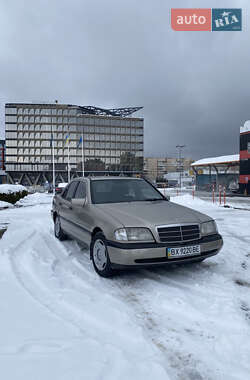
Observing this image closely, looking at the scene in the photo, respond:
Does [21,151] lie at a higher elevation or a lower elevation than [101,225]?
higher

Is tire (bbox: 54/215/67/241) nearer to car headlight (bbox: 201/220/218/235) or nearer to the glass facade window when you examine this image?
car headlight (bbox: 201/220/218/235)

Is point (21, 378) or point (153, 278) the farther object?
point (153, 278)

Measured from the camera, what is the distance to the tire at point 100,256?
147 inches

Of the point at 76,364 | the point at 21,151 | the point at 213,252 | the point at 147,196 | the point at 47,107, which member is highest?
the point at 47,107

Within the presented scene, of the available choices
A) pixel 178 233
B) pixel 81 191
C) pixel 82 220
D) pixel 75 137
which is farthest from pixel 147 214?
pixel 75 137

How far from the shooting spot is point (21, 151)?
81.1 m

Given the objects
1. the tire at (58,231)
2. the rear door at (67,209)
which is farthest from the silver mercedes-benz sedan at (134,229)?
the tire at (58,231)

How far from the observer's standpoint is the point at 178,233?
3.58m

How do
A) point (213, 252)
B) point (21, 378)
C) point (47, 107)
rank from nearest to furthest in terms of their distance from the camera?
point (21, 378) → point (213, 252) → point (47, 107)

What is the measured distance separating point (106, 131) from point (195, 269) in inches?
3360

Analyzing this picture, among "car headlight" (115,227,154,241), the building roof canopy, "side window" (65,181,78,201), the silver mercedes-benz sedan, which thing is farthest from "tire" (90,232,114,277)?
the building roof canopy

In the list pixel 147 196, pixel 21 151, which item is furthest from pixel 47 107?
pixel 147 196

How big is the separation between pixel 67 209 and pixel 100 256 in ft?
6.16

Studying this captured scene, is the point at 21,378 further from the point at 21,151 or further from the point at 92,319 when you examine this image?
the point at 21,151
